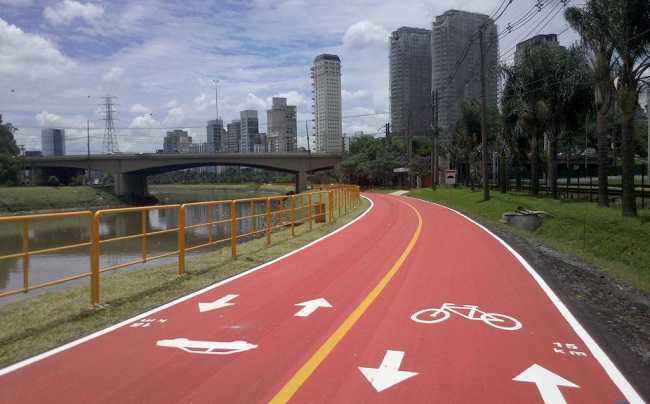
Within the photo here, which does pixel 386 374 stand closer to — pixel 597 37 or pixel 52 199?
pixel 597 37

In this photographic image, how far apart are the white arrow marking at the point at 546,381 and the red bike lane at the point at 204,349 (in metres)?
2.28

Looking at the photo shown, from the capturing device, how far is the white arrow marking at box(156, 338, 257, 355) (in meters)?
6.58

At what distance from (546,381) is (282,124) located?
105 meters

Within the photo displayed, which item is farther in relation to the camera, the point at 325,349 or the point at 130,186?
the point at 130,186

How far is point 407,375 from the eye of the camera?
5738mm

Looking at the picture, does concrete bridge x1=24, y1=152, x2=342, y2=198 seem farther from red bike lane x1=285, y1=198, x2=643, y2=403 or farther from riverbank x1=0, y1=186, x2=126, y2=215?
red bike lane x1=285, y1=198, x2=643, y2=403

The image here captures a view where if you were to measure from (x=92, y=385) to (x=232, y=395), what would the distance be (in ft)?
4.63

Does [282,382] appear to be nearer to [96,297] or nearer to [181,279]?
[96,297]

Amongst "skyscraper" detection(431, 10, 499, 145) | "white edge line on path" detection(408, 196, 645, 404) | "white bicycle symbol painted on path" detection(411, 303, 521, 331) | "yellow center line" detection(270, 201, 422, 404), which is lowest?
"white edge line on path" detection(408, 196, 645, 404)

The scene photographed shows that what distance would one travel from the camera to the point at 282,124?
358ft

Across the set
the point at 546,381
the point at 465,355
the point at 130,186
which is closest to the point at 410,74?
the point at 130,186

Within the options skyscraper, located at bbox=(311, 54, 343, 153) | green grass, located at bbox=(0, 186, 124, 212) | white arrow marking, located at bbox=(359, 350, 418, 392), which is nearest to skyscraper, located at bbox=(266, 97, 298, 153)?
skyscraper, located at bbox=(311, 54, 343, 153)

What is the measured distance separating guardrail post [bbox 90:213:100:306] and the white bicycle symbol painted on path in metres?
4.77

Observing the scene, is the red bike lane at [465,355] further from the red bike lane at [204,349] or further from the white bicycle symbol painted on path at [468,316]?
the red bike lane at [204,349]
